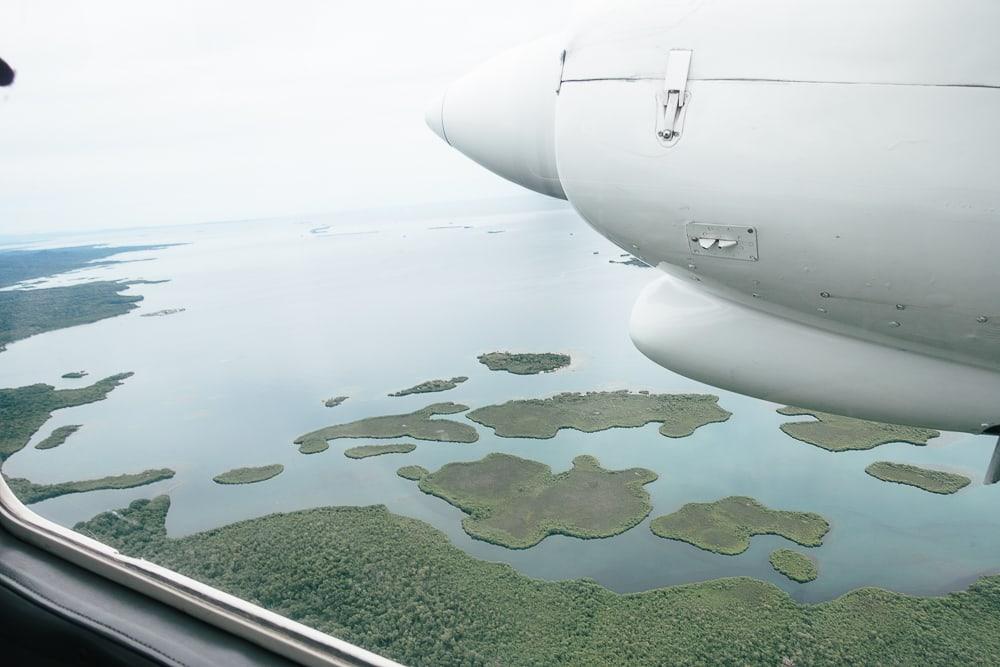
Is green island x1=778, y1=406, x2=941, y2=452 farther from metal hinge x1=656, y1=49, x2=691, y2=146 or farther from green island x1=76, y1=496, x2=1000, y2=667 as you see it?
metal hinge x1=656, y1=49, x2=691, y2=146

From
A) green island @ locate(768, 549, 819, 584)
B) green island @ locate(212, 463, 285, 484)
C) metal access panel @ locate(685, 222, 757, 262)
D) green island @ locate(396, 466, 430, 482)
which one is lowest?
green island @ locate(212, 463, 285, 484)


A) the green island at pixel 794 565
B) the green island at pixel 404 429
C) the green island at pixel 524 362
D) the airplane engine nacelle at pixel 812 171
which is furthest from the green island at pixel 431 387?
the airplane engine nacelle at pixel 812 171

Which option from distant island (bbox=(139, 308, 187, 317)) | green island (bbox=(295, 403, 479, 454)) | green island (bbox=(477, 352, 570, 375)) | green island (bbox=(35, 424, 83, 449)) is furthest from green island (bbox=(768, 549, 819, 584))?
distant island (bbox=(139, 308, 187, 317))

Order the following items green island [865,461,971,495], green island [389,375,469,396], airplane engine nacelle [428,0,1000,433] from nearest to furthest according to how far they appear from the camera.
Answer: airplane engine nacelle [428,0,1000,433]
green island [865,461,971,495]
green island [389,375,469,396]

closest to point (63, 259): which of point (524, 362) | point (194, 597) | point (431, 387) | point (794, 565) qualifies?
point (431, 387)

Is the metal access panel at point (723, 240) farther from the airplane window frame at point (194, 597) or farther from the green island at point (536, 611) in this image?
the green island at point (536, 611)

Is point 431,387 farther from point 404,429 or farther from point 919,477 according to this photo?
point 919,477
